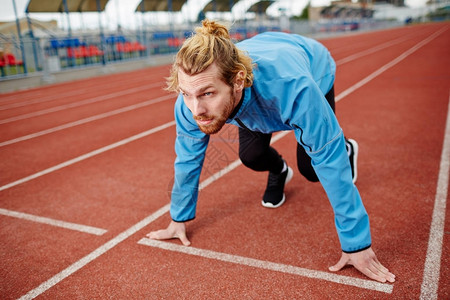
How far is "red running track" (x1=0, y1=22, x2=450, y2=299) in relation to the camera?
7.73 ft

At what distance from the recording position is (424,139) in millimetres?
4980

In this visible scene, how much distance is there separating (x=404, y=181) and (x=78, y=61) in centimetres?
1481

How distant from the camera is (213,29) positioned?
1.93m

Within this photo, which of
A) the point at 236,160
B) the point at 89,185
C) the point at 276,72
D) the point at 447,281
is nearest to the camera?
the point at 276,72

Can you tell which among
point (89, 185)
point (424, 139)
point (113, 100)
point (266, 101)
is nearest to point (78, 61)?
point (113, 100)

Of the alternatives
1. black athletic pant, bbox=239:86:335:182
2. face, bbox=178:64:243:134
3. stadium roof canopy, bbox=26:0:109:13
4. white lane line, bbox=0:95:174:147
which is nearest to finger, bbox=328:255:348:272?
black athletic pant, bbox=239:86:335:182

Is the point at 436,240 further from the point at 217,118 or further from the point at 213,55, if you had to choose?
the point at 213,55

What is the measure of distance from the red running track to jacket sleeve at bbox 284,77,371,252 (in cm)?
A: 37

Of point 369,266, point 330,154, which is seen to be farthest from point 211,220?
point 330,154

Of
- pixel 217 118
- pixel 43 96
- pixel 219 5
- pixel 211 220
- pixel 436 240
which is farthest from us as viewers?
pixel 219 5

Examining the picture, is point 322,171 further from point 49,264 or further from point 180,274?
point 49,264

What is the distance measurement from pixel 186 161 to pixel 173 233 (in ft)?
2.11

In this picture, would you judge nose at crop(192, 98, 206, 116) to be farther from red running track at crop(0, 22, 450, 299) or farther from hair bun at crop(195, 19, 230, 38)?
red running track at crop(0, 22, 450, 299)

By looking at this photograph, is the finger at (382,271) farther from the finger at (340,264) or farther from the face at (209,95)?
the face at (209,95)
